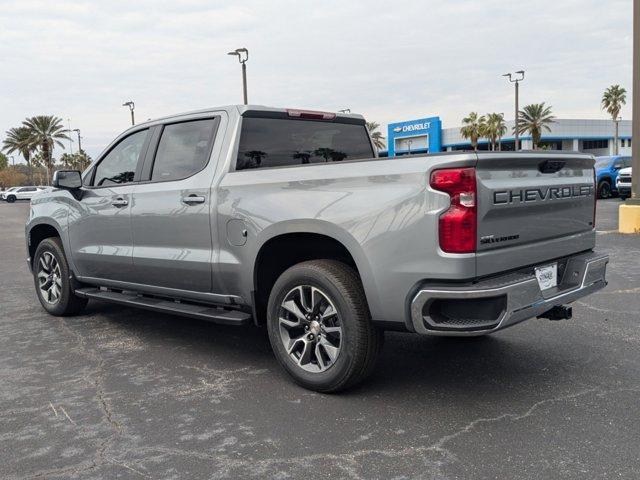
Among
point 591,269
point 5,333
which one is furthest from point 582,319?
point 5,333

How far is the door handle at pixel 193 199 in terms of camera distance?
4523 millimetres

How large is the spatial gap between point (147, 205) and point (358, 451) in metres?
2.80

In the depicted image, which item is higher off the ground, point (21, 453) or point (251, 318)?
point (251, 318)

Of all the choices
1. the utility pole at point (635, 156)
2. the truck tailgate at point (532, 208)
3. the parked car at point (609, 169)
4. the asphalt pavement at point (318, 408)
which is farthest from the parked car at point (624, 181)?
the truck tailgate at point (532, 208)

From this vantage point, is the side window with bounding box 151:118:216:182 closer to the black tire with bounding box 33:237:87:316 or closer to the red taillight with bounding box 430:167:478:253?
the black tire with bounding box 33:237:87:316

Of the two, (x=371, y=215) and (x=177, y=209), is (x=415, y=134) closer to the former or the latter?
(x=177, y=209)

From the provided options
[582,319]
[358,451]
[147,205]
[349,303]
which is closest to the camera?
[358,451]

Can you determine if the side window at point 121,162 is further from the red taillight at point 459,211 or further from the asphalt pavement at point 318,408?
the red taillight at point 459,211

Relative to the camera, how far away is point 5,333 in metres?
5.79

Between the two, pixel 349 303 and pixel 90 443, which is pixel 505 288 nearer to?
pixel 349 303

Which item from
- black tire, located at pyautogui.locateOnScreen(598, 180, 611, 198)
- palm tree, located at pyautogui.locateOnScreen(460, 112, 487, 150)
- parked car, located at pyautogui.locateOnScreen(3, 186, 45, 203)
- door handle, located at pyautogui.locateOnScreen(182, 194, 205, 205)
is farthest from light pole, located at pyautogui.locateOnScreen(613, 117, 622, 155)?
door handle, located at pyautogui.locateOnScreen(182, 194, 205, 205)

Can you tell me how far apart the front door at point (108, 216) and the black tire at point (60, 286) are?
0.28 metres

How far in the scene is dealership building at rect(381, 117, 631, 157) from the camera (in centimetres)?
6569

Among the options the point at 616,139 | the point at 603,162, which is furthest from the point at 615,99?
the point at 603,162
